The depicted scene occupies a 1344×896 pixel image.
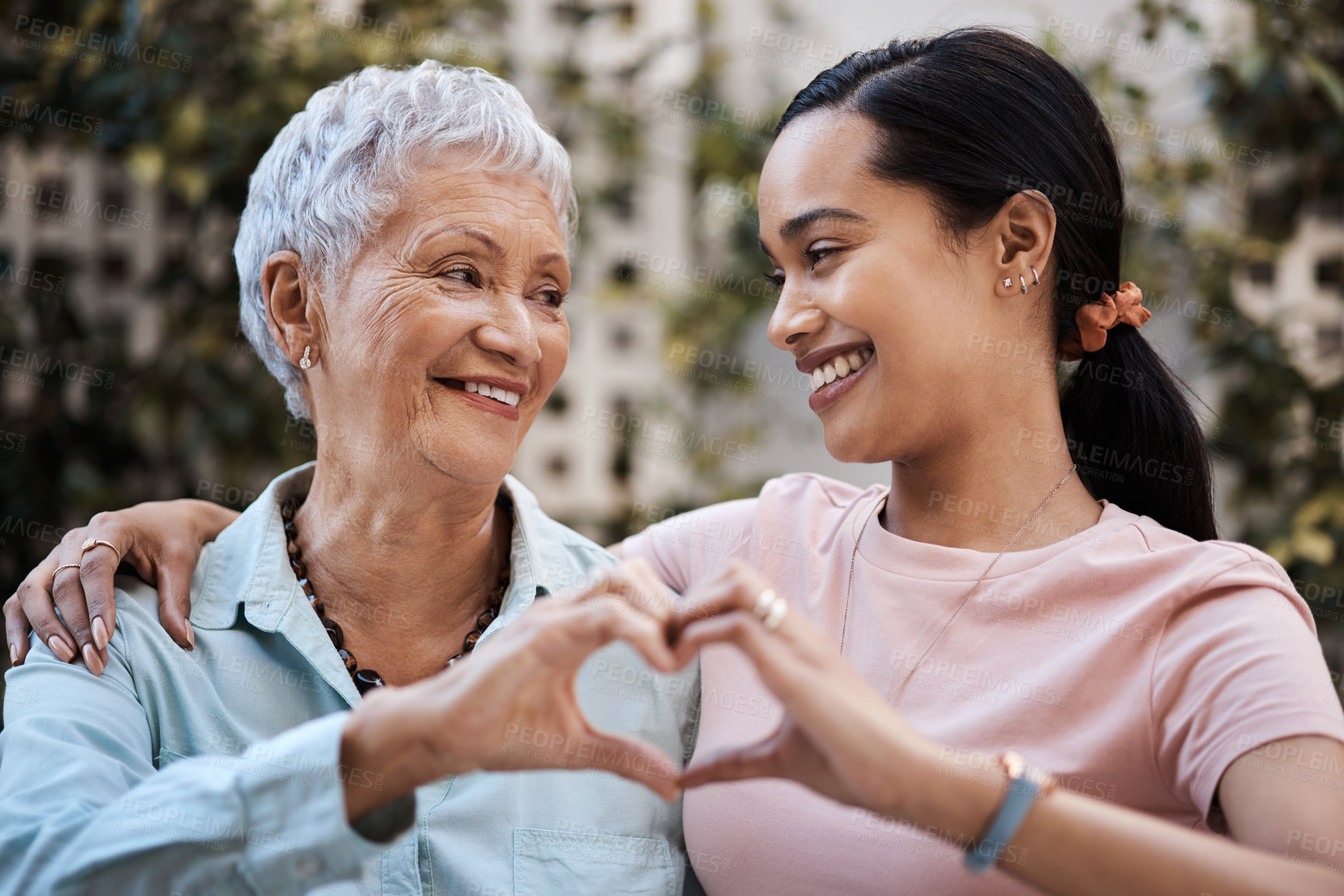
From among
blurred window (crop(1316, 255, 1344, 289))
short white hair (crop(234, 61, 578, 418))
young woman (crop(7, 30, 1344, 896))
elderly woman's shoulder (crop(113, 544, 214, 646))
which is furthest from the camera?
blurred window (crop(1316, 255, 1344, 289))

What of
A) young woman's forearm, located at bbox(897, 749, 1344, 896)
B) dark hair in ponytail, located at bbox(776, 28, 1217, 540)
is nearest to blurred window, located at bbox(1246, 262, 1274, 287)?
dark hair in ponytail, located at bbox(776, 28, 1217, 540)

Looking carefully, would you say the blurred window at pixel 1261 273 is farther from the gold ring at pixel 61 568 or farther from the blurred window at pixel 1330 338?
the gold ring at pixel 61 568

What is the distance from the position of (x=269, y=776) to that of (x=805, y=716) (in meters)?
0.52

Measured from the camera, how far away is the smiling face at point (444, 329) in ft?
5.16

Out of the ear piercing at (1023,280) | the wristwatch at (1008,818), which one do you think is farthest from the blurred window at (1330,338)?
the wristwatch at (1008,818)

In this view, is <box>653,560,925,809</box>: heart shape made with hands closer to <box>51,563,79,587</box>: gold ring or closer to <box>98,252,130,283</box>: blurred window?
<box>51,563,79,587</box>: gold ring

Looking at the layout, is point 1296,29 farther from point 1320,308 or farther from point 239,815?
point 239,815

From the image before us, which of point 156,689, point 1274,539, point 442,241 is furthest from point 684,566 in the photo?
point 1274,539

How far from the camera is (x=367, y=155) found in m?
1.62

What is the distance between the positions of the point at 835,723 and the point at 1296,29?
271cm

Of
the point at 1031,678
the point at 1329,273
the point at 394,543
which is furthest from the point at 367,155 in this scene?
the point at 1329,273

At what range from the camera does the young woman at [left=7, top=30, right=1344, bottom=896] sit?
1.15 metres

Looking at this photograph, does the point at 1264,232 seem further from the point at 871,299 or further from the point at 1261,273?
the point at 871,299

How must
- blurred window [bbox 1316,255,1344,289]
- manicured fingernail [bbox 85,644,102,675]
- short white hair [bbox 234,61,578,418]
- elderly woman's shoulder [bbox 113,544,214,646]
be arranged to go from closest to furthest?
manicured fingernail [bbox 85,644,102,675], elderly woman's shoulder [bbox 113,544,214,646], short white hair [bbox 234,61,578,418], blurred window [bbox 1316,255,1344,289]
